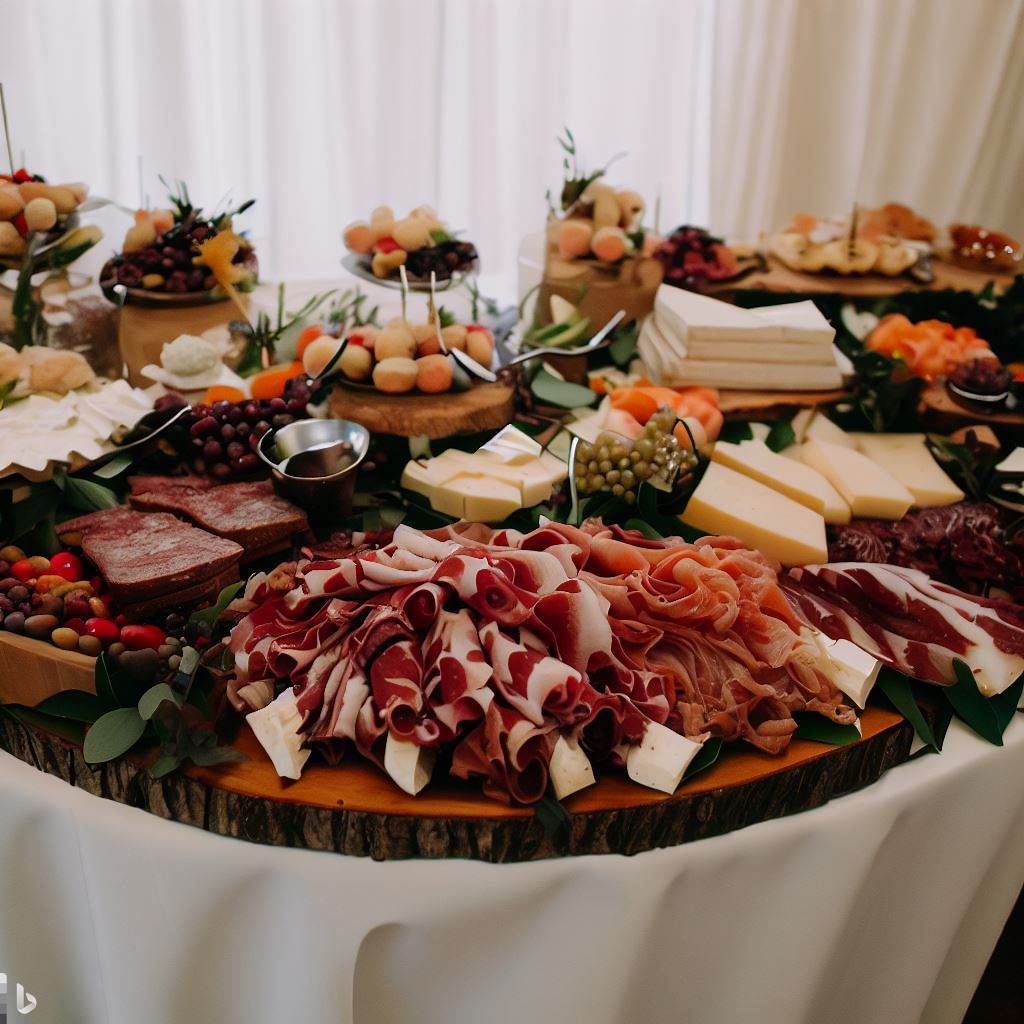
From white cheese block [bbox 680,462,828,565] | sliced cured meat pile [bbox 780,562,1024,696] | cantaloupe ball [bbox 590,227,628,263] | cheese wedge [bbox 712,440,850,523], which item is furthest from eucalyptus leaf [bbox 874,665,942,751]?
cantaloupe ball [bbox 590,227,628,263]

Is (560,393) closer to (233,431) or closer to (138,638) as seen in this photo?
(233,431)

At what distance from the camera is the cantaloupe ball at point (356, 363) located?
143 cm

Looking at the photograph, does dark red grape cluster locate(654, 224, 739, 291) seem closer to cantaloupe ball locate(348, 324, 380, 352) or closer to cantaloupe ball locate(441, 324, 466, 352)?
cantaloupe ball locate(441, 324, 466, 352)

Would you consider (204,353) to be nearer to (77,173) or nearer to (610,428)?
(610,428)

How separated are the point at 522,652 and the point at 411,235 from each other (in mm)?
1072

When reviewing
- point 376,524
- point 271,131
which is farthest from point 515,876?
point 271,131

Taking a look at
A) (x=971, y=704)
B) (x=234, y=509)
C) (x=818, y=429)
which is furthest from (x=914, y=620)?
(x=234, y=509)

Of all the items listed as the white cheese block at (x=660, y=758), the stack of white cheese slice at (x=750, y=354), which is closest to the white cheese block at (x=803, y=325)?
the stack of white cheese slice at (x=750, y=354)

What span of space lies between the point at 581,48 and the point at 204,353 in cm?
209

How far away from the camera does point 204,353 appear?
1.48 m

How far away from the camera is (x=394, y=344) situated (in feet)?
4.73

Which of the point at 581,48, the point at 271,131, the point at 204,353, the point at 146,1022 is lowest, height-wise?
the point at 146,1022

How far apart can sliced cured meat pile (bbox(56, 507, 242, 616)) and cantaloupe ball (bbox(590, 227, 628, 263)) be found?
→ 1065 millimetres

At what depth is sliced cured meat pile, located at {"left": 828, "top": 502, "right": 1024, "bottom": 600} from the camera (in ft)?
3.93
